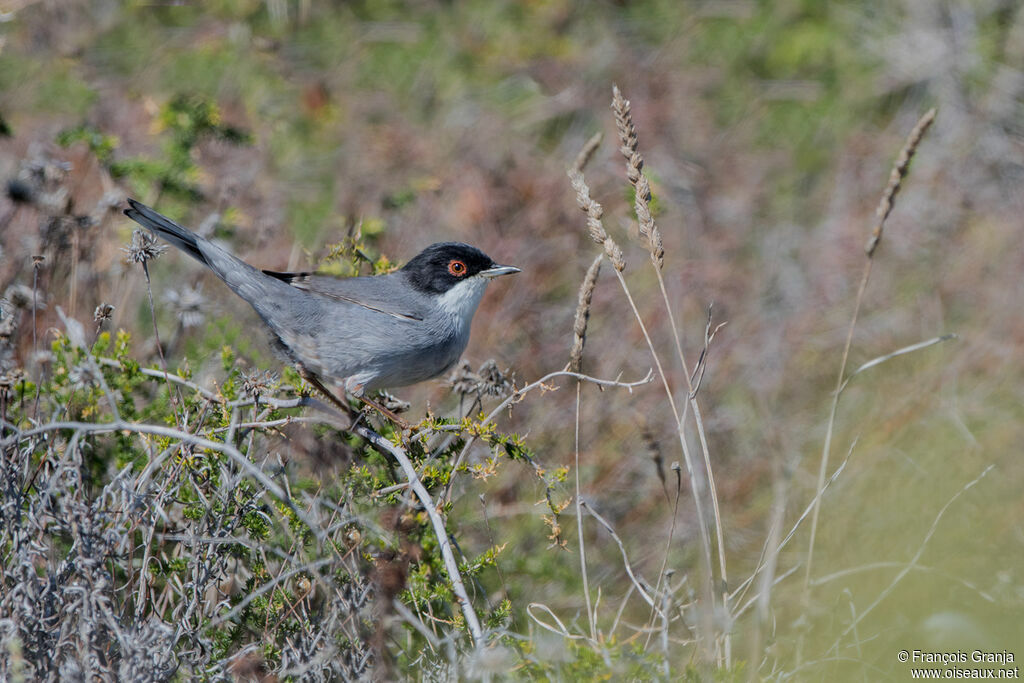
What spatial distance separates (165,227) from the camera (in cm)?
342

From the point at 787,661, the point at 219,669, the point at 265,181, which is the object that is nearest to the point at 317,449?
the point at 219,669

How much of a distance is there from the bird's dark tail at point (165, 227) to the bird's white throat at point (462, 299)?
891mm

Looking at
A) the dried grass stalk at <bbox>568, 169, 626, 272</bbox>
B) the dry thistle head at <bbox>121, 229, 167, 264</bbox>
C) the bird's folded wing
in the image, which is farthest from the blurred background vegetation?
the dry thistle head at <bbox>121, 229, 167, 264</bbox>

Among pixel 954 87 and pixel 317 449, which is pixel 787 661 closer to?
pixel 317 449

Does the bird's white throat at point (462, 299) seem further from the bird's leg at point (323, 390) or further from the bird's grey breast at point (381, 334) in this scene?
the bird's leg at point (323, 390)

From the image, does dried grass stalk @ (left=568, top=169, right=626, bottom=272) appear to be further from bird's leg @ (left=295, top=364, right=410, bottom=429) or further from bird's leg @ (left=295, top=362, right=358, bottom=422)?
bird's leg @ (left=295, top=362, right=358, bottom=422)

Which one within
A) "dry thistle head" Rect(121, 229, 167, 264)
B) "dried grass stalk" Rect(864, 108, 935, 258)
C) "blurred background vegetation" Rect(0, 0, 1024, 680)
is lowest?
"blurred background vegetation" Rect(0, 0, 1024, 680)

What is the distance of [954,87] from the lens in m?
7.44

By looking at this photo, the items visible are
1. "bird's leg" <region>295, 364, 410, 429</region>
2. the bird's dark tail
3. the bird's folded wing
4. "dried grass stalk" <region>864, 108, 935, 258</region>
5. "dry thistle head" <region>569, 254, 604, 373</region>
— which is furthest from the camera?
the bird's folded wing

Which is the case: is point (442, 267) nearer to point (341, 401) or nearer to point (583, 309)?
point (341, 401)

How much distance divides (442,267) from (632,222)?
100cm

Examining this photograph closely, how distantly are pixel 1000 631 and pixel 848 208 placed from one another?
4.45m

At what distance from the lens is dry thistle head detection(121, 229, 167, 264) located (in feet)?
9.05

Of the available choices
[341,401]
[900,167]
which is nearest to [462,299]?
[341,401]
